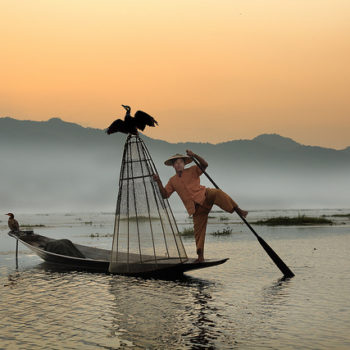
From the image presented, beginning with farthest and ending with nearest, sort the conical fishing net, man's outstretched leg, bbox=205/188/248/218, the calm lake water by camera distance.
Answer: the conical fishing net < man's outstretched leg, bbox=205/188/248/218 < the calm lake water

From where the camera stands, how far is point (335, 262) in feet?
59.1

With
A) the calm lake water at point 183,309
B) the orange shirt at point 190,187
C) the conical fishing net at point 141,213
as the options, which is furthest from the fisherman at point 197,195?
the calm lake water at point 183,309

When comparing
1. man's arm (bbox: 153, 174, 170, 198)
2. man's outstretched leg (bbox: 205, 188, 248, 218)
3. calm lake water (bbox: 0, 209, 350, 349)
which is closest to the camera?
calm lake water (bbox: 0, 209, 350, 349)

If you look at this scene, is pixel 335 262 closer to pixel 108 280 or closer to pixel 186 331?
pixel 108 280

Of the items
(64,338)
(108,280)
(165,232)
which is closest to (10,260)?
(108,280)

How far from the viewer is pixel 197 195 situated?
14.1m

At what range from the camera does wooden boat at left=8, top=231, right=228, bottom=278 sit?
13.8 meters

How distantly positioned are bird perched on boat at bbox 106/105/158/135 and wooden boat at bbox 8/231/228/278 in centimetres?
332

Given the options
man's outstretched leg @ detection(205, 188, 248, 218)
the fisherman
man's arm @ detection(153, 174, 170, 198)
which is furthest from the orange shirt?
man's arm @ detection(153, 174, 170, 198)

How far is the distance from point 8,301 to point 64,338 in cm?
375

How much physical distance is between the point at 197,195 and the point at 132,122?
7.73ft

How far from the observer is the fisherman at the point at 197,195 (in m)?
14.0

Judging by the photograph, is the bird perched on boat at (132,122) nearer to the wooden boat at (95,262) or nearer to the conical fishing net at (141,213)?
the conical fishing net at (141,213)

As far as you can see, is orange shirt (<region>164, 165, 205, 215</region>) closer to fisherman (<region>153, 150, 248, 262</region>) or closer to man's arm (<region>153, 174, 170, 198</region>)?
fisherman (<region>153, 150, 248, 262</region>)
